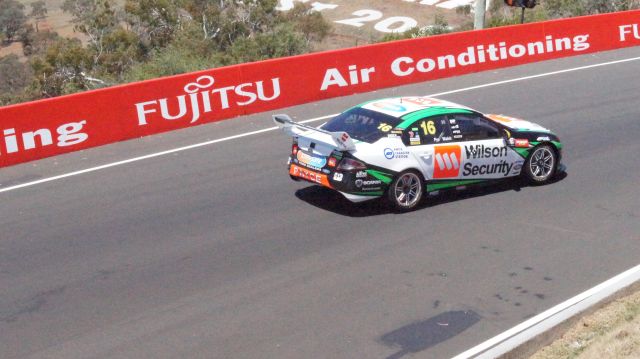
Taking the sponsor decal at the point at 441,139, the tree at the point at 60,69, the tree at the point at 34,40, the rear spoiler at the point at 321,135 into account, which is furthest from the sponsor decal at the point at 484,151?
the tree at the point at 34,40

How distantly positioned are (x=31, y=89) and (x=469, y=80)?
14.3m

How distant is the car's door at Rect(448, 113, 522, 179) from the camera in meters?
13.0

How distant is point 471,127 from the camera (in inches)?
517

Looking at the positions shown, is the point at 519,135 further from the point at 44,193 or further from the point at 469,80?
the point at 469,80

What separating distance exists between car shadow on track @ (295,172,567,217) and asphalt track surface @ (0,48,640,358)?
4cm

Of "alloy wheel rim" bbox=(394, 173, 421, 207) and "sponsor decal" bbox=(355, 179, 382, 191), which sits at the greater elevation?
"sponsor decal" bbox=(355, 179, 382, 191)

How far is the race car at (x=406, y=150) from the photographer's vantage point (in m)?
12.1

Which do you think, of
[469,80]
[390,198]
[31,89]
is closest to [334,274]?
[390,198]

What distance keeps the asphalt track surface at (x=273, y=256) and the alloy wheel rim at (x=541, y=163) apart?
0.24 metres

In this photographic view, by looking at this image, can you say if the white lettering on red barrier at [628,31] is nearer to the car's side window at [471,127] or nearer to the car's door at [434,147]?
the car's side window at [471,127]

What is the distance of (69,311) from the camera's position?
9391mm

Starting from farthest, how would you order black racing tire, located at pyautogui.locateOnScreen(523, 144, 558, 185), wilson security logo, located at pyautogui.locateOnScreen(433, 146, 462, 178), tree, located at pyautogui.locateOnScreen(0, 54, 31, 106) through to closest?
tree, located at pyautogui.locateOnScreen(0, 54, 31, 106) → black racing tire, located at pyautogui.locateOnScreen(523, 144, 558, 185) → wilson security logo, located at pyautogui.locateOnScreen(433, 146, 462, 178)

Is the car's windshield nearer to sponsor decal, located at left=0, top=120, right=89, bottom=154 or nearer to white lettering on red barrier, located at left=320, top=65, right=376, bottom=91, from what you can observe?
sponsor decal, located at left=0, top=120, right=89, bottom=154

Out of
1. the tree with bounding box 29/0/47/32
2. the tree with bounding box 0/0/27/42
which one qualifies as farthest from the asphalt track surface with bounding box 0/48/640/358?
the tree with bounding box 29/0/47/32
